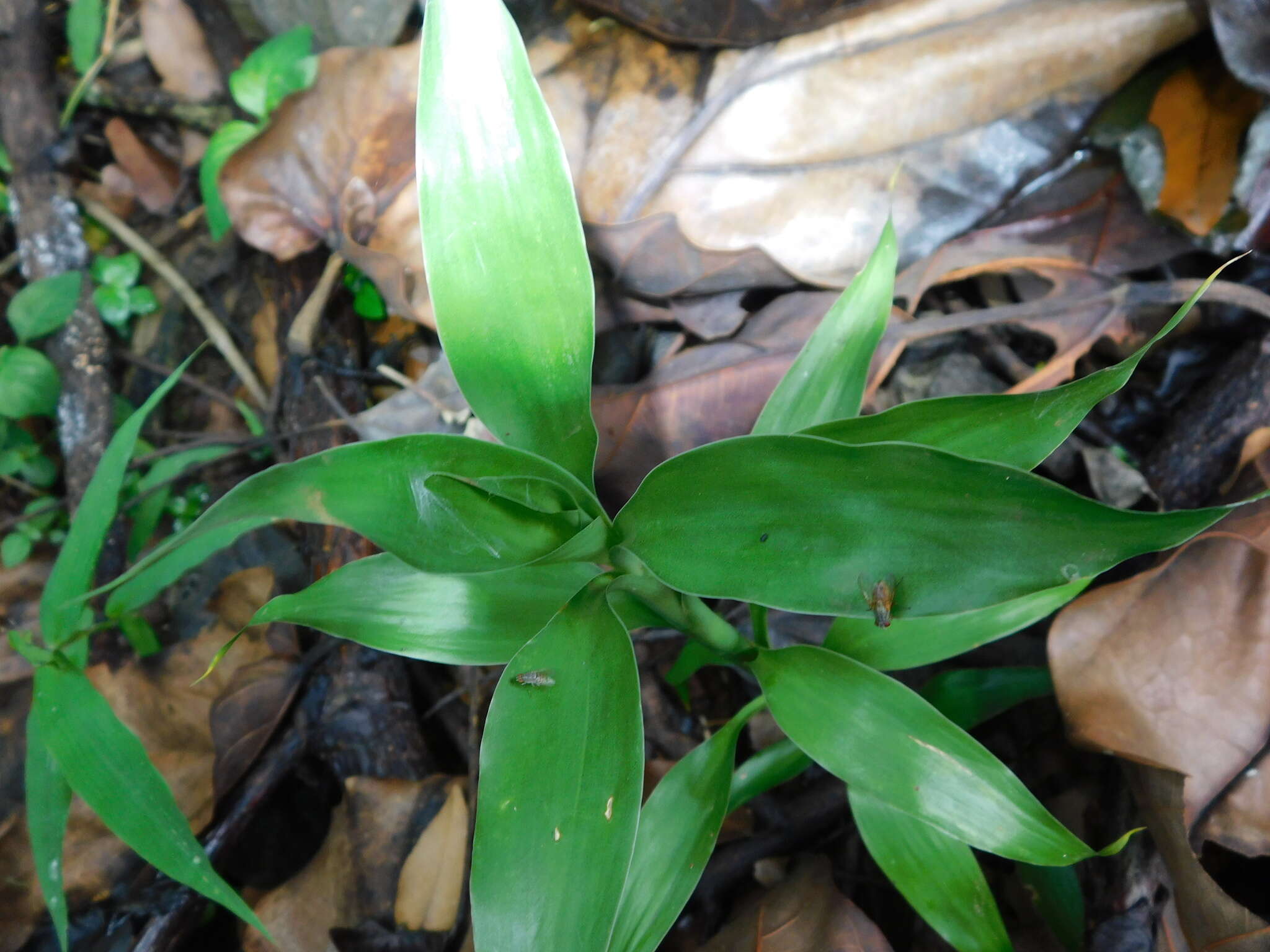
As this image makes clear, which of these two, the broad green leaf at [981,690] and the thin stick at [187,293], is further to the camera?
the thin stick at [187,293]

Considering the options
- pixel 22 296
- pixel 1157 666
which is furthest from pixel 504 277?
pixel 22 296

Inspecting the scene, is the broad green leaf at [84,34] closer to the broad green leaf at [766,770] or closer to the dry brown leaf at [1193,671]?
the broad green leaf at [766,770]

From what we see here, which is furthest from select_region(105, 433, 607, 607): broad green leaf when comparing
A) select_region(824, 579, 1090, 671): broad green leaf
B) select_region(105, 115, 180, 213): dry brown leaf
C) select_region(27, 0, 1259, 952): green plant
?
select_region(105, 115, 180, 213): dry brown leaf

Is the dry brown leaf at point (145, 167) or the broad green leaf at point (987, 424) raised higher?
the dry brown leaf at point (145, 167)

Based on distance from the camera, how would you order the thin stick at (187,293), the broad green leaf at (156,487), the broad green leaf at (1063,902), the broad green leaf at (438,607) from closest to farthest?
the broad green leaf at (438,607) → the broad green leaf at (1063,902) → the broad green leaf at (156,487) → the thin stick at (187,293)

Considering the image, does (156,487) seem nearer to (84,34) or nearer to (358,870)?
(358,870)

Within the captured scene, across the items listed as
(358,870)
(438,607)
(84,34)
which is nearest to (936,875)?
(438,607)

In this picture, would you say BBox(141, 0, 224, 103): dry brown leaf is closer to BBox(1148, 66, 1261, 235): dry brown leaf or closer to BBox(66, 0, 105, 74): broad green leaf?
BBox(66, 0, 105, 74): broad green leaf

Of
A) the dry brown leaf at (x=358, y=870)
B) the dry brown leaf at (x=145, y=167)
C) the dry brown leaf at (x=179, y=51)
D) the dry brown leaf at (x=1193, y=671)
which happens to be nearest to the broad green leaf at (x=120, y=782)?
the dry brown leaf at (x=358, y=870)
